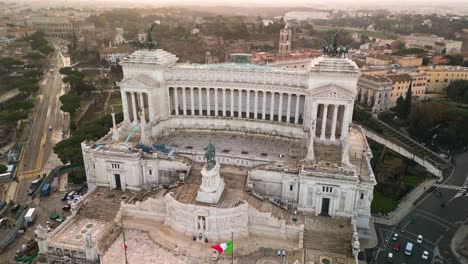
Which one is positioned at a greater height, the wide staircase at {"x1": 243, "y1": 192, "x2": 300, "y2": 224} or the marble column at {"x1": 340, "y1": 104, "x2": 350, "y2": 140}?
the marble column at {"x1": 340, "y1": 104, "x2": 350, "y2": 140}

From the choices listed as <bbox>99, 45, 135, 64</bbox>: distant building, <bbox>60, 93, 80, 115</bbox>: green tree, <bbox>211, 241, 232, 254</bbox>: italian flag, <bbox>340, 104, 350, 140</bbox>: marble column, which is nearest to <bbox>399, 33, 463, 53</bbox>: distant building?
<bbox>340, 104, 350, 140</bbox>: marble column

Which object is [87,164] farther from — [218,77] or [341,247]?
[341,247]

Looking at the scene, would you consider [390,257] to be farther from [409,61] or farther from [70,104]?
[409,61]

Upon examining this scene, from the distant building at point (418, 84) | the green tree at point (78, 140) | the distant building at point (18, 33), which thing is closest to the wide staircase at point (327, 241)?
the green tree at point (78, 140)

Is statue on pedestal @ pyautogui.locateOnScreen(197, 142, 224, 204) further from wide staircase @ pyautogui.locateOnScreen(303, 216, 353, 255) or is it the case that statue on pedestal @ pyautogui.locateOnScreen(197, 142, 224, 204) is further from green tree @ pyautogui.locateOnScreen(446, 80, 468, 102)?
green tree @ pyautogui.locateOnScreen(446, 80, 468, 102)

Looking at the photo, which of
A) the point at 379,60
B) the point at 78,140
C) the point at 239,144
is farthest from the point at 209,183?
the point at 379,60
